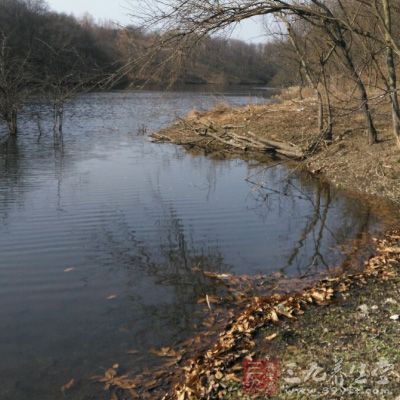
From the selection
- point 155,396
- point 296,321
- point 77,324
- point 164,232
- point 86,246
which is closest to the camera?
point 155,396

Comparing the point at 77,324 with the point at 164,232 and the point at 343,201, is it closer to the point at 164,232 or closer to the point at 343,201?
Result: the point at 164,232

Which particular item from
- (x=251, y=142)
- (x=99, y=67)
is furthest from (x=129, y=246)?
(x=251, y=142)

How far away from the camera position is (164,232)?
10.9 m

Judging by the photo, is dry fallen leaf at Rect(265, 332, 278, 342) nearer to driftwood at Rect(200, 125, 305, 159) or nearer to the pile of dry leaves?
the pile of dry leaves

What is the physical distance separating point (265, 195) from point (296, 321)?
333 inches

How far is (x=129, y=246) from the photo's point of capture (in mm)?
10070

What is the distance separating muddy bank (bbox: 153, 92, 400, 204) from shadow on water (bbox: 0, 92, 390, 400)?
953 mm

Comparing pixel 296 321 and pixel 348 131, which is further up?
pixel 348 131

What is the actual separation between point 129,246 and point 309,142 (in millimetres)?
11684

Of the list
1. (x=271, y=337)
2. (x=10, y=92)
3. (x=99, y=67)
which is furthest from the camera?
(x=10, y=92)

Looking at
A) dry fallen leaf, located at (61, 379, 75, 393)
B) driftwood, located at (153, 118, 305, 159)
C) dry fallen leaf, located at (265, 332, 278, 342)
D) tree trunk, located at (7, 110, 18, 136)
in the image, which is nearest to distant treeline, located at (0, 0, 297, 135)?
tree trunk, located at (7, 110, 18, 136)

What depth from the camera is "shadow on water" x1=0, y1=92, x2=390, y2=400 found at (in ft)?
20.8

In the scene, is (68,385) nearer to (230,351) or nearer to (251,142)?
(230,351)

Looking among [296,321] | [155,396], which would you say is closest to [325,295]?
[296,321]
